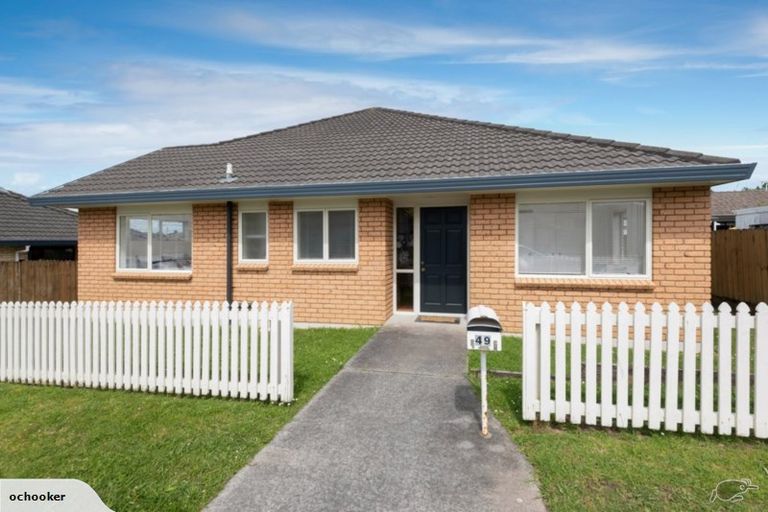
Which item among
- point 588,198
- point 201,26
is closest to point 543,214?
point 588,198

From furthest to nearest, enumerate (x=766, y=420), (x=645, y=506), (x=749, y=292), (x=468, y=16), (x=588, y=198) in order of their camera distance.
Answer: (x=749, y=292) → (x=468, y=16) → (x=588, y=198) → (x=766, y=420) → (x=645, y=506)

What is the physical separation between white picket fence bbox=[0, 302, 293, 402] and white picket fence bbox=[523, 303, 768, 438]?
2.80 m

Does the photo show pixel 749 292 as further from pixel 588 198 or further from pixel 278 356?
pixel 278 356

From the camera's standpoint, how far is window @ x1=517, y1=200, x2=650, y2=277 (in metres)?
7.42

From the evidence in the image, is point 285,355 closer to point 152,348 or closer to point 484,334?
point 152,348

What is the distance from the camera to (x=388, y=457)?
3643mm

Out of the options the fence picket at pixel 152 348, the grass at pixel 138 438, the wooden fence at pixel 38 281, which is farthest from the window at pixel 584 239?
the wooden fence at pixel 38 281

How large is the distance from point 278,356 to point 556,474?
3117 millimetres

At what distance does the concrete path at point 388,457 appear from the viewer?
304cm

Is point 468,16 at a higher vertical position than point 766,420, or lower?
higher

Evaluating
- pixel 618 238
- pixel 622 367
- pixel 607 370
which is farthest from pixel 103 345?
pixel 618 238

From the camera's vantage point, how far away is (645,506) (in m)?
2.90

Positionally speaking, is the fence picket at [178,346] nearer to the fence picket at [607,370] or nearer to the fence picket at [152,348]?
the fence picket at [152,348]

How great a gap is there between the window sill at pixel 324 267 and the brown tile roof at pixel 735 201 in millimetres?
28573
